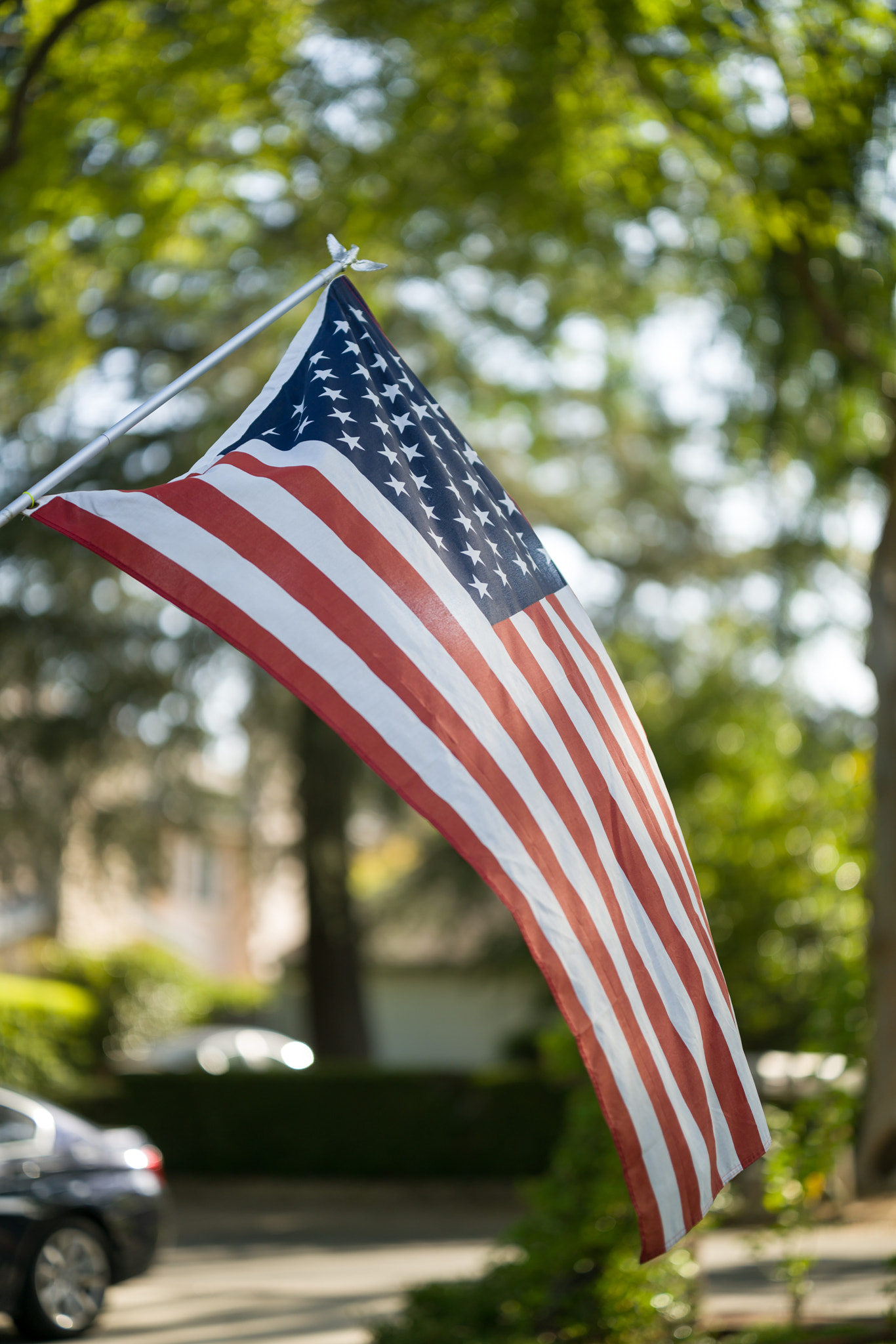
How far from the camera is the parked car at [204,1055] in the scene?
2123cm

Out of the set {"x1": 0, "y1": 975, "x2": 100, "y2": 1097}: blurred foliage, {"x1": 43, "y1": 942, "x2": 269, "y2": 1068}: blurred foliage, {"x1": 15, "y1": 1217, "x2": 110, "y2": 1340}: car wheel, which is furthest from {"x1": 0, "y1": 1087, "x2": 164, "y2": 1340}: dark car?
{"x1": 43, "y1": 942, "x2": 269, "y2": 1068}: blurred foliage

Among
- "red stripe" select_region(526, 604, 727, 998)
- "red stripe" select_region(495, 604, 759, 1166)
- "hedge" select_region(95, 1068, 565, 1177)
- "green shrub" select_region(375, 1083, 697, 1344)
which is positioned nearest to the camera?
"red stripe" select_region(495, 604, 759, 1166)

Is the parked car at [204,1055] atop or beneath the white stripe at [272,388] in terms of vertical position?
atop

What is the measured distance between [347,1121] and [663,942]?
15.1m

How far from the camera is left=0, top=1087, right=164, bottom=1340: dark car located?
8070mm

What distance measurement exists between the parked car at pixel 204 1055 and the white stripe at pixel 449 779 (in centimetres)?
1612

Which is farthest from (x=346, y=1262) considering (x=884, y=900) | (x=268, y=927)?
A: (x=268, y=927)

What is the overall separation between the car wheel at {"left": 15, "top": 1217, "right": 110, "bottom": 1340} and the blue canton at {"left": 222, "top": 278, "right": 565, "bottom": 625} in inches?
238

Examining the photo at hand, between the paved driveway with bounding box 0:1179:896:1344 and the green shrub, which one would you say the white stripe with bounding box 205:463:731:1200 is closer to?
the green shrub

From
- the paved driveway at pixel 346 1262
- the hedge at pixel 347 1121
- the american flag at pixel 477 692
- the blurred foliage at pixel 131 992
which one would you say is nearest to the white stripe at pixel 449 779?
the american flag at pixel 477 692

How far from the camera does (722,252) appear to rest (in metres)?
13.6

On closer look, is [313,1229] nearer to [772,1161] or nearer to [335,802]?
[335,802]

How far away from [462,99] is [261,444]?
948 cm

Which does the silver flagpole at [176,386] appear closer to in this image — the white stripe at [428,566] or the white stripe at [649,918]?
the white stripe at [428,566]
